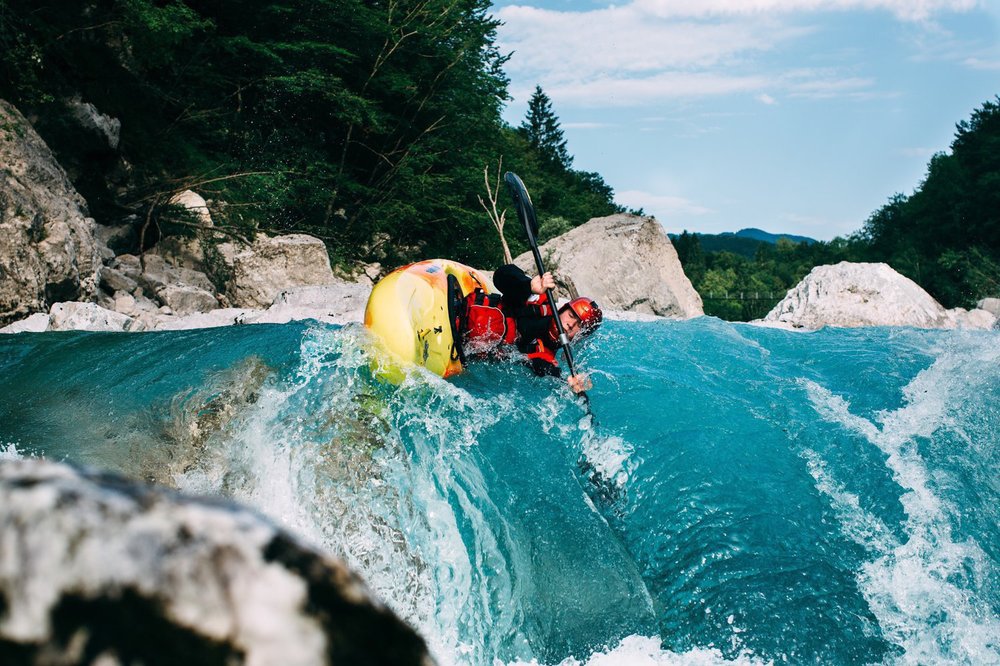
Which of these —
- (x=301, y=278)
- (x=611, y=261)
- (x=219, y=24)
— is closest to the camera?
(x=301, y=278)

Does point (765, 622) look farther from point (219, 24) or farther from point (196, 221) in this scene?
point (219, 24)

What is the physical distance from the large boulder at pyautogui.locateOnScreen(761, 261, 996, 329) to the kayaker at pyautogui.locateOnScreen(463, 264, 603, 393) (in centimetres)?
632

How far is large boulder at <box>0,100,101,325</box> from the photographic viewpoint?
19.7 feet

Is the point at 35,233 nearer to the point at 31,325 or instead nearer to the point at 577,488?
the point at 31,325

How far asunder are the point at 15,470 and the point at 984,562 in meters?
4.11

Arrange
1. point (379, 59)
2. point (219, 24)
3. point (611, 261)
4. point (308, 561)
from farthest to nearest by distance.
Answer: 1. point (379, 59)
2. point (219, 24)
3. point (611, 261)
4. point (308, 561)

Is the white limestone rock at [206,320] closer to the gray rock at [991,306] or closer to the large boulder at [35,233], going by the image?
the large boulder at [35,233]

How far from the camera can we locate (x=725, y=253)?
61.2 metres

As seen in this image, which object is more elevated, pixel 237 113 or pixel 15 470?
pixel 237 113

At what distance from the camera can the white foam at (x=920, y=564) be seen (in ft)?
10.3

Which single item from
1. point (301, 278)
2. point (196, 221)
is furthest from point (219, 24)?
point (301, 278)

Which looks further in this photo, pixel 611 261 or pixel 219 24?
pixel 219 24

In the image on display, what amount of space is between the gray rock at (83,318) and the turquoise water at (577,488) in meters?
0.89

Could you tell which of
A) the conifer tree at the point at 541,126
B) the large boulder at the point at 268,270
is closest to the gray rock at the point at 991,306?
the large boulder at the point at 268,270
